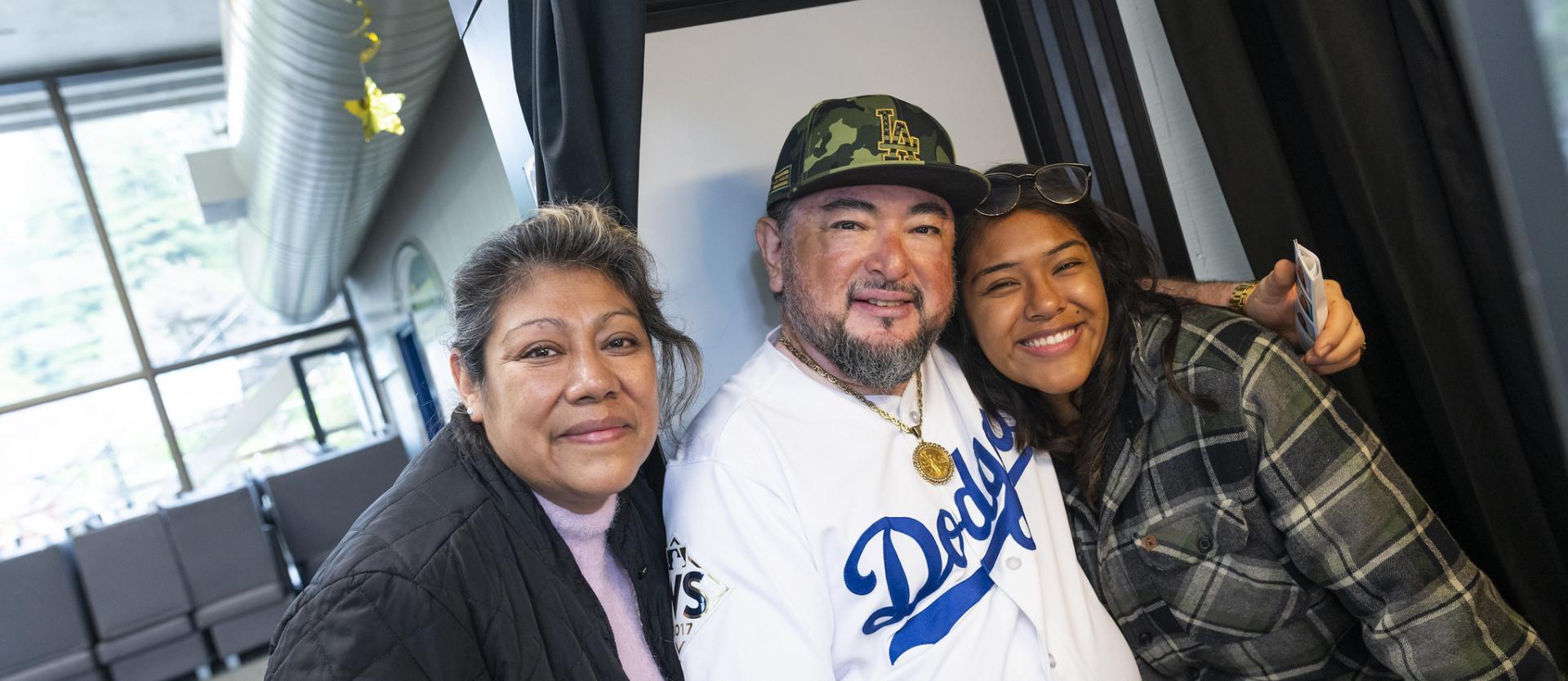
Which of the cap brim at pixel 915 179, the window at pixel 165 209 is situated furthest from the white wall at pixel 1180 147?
the window at pixel 165 209

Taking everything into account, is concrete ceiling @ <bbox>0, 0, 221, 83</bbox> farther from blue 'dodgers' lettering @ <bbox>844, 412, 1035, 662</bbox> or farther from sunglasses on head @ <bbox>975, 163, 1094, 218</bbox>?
blue 'dodgers' lettering @ <bbox>844, 412, 1035, 662</bbox>

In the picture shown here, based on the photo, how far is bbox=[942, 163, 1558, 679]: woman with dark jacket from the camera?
4.47 feet

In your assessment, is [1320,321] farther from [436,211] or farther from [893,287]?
[436,211]

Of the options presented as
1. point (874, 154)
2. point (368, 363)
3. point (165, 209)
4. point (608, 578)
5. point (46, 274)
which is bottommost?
point (608, 578)

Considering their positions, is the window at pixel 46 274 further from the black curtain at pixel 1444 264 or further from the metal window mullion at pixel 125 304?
the black curtain at pixel 1444 264

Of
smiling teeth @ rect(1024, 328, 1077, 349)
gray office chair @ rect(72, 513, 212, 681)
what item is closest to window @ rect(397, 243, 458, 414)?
gray office chair @ rect(72, 513, 212, 681)

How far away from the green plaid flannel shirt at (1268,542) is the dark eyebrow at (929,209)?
38 centimetres

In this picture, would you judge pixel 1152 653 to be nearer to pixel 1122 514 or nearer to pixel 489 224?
pixel 1122 514

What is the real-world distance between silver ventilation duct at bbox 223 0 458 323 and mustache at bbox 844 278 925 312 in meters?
2.75

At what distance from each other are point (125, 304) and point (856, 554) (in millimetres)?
8606

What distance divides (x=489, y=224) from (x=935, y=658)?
14.0ft

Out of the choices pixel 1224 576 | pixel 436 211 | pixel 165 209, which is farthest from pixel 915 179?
pixel 165 209

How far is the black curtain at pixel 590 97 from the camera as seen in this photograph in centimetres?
148

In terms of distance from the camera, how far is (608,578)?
1.44 m
